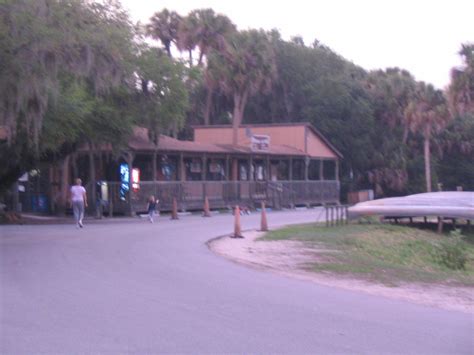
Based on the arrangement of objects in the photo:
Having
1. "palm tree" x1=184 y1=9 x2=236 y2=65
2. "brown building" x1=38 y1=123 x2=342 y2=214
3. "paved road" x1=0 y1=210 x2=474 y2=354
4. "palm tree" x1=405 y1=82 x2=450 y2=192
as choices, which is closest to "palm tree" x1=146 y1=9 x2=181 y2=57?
"palm tree" x1=184 y1=9 x2=236 y2=65

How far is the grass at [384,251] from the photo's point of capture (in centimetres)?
1545

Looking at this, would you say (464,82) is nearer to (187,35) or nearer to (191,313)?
(187,35)

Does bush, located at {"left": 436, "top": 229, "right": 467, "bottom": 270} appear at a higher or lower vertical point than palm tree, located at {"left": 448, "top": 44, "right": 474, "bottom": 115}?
lower

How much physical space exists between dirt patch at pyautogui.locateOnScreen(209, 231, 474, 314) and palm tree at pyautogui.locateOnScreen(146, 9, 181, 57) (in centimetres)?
2900

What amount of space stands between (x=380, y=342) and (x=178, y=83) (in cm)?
2314

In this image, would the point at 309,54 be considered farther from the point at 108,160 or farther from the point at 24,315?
the point at 24,315

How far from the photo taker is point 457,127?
5866cm

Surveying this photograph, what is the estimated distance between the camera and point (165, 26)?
49500mm

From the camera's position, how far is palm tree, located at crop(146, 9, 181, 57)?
49219 millimetres

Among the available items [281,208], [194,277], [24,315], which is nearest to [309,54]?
[281,208]

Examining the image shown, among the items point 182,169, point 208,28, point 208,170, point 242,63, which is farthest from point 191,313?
point 208,28

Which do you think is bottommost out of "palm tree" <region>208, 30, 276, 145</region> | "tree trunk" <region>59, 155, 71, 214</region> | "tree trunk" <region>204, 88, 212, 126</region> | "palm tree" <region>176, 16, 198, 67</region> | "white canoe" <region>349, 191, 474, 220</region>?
"white canoe" <region>349, 191, 474, 220</region>

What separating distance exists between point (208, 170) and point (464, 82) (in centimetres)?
1469

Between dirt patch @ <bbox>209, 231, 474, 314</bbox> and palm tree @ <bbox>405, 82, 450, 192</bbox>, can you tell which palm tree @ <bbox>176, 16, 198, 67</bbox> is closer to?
palm tree @ <bbox>405, 82, 450, 192</bbox>
